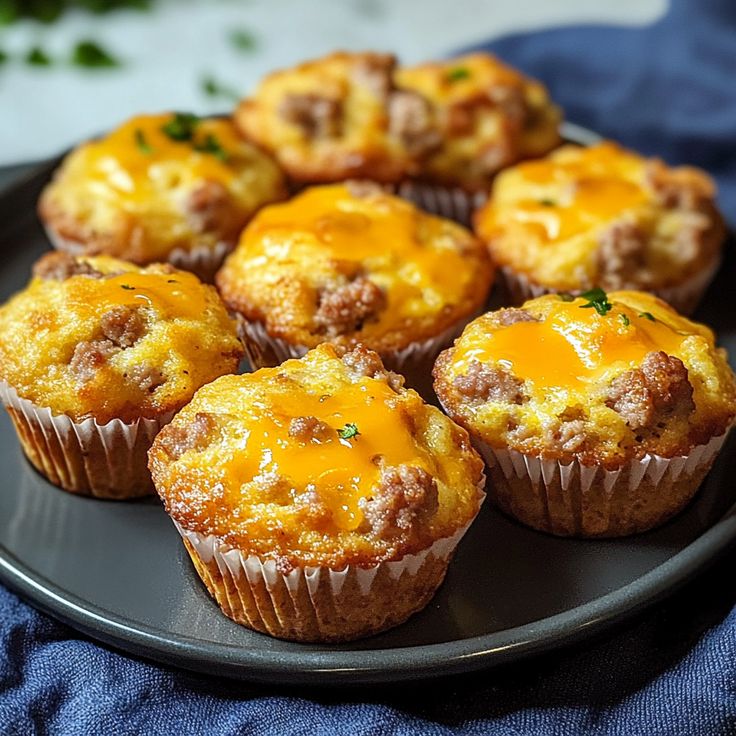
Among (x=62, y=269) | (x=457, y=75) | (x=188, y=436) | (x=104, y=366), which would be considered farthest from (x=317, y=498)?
(x=457, y=75)

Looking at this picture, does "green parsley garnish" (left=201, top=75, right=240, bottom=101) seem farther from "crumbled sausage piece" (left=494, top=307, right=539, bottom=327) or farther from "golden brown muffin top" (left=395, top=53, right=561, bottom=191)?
"crumbled sausage piece" (left=494, top=307, right=539, bottom=327)

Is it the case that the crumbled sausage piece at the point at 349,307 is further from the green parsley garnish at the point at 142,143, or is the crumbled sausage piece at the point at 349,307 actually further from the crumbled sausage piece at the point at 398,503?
the green parsley garnish at the point at 142,143

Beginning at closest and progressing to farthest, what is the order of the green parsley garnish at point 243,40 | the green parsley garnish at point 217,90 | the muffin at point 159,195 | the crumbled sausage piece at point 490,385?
the crumbled sausage piece at point 490,385 < the muffin at point 159,195 < the green parsley garnish at point 217,90 < the green parsley garnish at point 243,40

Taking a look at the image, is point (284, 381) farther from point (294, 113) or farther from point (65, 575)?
point (294, 113)

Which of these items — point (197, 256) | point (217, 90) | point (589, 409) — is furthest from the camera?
point (217, 90)

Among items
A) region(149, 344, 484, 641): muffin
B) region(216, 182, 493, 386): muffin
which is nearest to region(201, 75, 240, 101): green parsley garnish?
region(216, 182, 493, 386): muffin

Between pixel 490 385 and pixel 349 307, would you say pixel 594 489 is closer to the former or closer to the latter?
pixel 490 385

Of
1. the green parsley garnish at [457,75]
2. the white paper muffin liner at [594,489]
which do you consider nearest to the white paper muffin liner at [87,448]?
the white paper muffin liner at [594,489]
